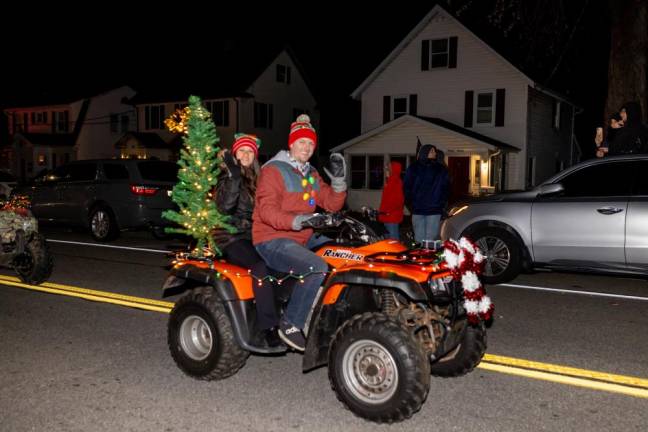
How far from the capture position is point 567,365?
17.6 feet

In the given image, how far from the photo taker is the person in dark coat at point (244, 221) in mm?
4668

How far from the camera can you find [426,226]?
1048 cm

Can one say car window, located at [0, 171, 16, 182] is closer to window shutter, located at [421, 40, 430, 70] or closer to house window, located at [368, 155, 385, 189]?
house window, located at [368, 155, 385, 189]

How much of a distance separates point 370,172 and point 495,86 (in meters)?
6.50

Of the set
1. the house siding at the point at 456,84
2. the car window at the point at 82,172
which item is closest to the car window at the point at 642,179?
the car window at the point at 82,172

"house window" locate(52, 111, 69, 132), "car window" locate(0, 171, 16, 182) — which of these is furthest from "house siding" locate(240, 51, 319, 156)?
"house window" locate(52, 111, 69, 132)

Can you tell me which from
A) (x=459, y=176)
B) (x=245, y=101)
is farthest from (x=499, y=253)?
(x=245, y=101)

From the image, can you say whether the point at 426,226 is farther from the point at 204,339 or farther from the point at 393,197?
the point at 204,339

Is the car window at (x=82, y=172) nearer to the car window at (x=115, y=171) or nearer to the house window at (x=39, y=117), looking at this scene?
the car window at (x=115, y=171)

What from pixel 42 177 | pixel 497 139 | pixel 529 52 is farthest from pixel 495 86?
pixel 42 177

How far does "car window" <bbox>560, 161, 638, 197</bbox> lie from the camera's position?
805cm

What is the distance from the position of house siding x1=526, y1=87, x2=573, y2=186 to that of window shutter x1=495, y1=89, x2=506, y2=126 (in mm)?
1133

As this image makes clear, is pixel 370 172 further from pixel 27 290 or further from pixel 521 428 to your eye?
pixel 521 428

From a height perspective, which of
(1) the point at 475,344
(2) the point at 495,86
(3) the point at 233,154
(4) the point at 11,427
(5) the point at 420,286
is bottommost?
(4) the point at 11,427
